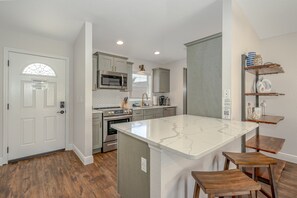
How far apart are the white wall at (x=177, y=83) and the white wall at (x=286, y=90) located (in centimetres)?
241

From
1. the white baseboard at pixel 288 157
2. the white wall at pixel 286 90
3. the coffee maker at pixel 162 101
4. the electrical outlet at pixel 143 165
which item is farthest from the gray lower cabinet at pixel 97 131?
the white baseboard at pixel 288 157

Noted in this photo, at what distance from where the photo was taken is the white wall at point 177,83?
4.97m

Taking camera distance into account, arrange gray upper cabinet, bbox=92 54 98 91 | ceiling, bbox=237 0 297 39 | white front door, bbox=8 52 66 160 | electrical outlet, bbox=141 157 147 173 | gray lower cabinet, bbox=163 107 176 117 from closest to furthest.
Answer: electrical outlet, bbox=141 157 147 173 → ceiling, bbox=237 0 297 39 → white front door, bbox=8 52 66 160 → gray upper cabinet, bbox=92 54 98 91 → gray lower cabinet, bbox=163 107 176 117

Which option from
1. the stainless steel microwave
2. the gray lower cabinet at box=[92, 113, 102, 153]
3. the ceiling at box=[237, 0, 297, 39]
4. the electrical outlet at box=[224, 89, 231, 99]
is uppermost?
the ceiling at box=[237, 0, 297, 39]

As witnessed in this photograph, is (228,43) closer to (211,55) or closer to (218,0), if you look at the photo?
(211,55)

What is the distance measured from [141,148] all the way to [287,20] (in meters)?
2.94

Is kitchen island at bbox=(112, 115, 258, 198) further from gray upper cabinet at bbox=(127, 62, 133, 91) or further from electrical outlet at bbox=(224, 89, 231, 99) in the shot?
gray upper cabinet at bbox=(127, 62, 133, 91)

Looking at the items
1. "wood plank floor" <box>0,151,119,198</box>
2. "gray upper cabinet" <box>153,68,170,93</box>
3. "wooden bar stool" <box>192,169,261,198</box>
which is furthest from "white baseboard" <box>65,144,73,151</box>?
"wooden bar stool" <box>192,169,261,198</box>

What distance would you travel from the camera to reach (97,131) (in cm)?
319

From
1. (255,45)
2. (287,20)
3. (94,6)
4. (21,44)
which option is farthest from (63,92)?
(287,20)

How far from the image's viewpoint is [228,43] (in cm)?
179

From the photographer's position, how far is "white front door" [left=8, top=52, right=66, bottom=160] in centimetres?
280

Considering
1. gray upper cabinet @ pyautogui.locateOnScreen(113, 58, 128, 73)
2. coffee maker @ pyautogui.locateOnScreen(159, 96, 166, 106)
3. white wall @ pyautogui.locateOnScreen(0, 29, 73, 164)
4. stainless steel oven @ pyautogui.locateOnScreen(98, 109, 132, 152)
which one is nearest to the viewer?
white wall @ pyautogui.locateOnScreen(0, 29, 73, 164)

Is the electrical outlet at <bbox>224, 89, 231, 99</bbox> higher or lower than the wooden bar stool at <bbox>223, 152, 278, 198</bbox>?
higher
